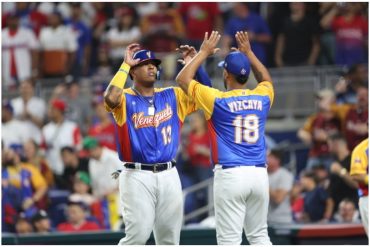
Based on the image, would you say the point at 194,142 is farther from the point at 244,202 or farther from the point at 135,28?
the point at 244,202

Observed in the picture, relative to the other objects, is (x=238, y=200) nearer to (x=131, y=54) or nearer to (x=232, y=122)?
(x=232, y=122)

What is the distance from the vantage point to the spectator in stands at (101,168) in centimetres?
1730

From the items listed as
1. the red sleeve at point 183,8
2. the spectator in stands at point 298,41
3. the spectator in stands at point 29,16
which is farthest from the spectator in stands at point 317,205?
the spectator in stands at point 29,16

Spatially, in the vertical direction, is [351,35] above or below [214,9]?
below

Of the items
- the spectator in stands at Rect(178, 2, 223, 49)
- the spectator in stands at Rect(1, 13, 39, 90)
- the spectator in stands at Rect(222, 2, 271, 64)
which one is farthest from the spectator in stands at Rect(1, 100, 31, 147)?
the spectator in stands at Rect(222, 2, 271, 64)

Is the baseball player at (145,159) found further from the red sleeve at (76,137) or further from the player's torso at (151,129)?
the red sleeve at (76,137)

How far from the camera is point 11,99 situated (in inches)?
824

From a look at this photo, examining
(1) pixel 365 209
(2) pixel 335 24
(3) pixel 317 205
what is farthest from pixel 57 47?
(1) pixel 365 209

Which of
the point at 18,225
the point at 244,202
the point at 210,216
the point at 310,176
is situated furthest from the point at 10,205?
the point at 244,202

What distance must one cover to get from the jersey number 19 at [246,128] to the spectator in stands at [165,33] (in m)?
8.54

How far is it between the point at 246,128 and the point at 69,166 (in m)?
7.31

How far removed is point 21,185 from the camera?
17672mm

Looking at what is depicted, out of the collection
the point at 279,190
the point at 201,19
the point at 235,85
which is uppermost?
the point at 201,19

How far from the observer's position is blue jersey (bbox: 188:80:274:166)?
1142cm
